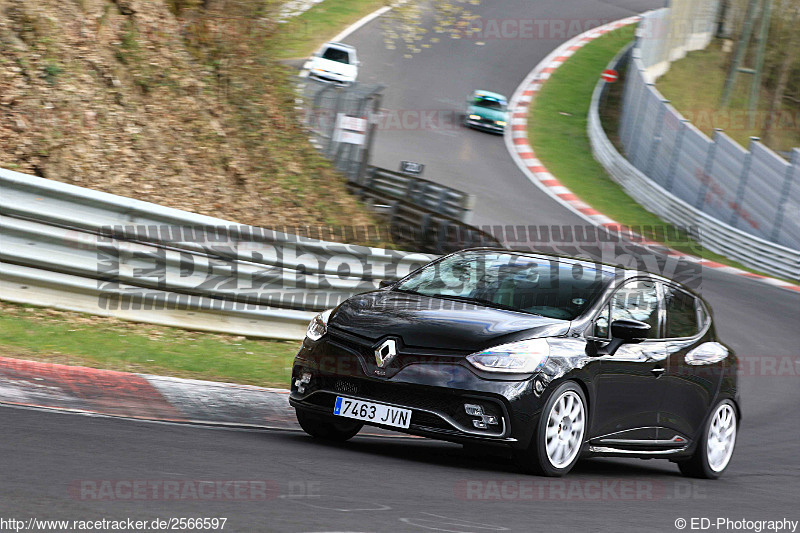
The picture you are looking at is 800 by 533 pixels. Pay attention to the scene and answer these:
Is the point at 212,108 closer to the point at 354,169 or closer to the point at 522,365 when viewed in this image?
the point at 354,169

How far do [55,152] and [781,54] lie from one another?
36.1 meters

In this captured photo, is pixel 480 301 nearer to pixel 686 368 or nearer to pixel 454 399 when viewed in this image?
pixel 454 399

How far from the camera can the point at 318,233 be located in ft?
43.5

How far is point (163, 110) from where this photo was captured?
12.5 metres

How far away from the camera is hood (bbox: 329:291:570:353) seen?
675 centimetres

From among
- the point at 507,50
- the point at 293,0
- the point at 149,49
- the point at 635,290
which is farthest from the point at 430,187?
the point at 507,50

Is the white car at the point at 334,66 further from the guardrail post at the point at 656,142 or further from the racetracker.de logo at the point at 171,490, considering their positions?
the racetracker.de logo at the point at 171,490

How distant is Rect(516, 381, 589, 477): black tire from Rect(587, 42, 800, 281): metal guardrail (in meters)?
17.5

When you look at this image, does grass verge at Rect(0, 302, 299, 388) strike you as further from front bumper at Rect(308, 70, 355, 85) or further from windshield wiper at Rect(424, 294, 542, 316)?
front bumper at Rect(308, 70, 355, 85)

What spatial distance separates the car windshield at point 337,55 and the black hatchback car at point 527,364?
85.0 feet

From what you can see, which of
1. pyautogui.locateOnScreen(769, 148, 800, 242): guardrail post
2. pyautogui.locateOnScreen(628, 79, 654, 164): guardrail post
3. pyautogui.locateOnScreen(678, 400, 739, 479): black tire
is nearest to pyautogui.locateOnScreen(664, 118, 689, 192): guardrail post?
pyautogui.locateOnScreen(628, 79, 654, 164): guardrail post

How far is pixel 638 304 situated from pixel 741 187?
18.7 meters

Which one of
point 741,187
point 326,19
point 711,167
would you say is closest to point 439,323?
point 741,187

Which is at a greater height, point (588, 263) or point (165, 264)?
point (588, 263)
